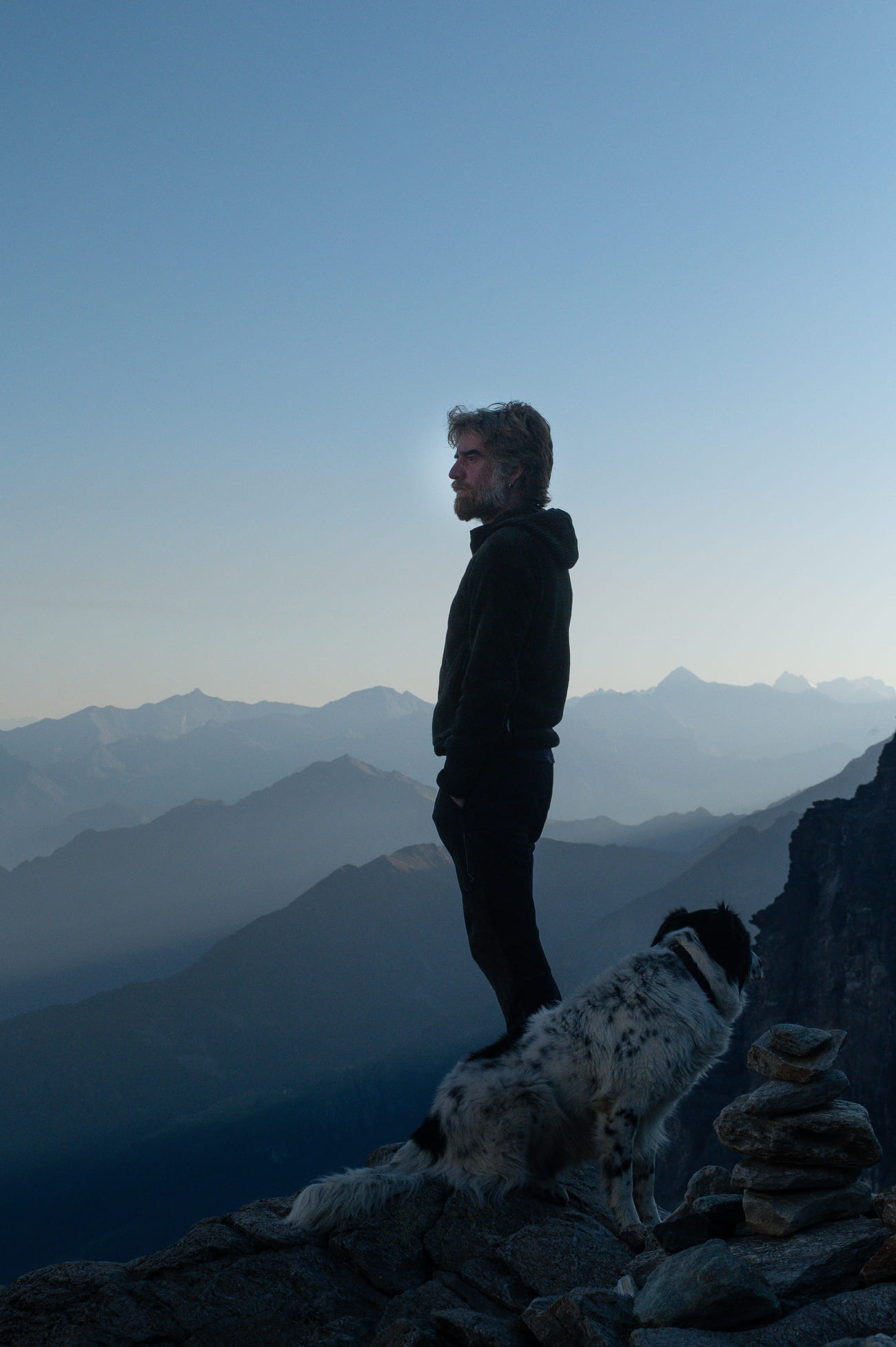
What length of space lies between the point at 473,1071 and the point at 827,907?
337 feet

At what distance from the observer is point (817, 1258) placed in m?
4.02

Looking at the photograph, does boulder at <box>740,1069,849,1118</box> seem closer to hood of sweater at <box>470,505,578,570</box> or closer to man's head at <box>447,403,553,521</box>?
hood of sweater at <box>470,505,578,570</box>

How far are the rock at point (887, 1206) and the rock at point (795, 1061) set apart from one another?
0.67 meters

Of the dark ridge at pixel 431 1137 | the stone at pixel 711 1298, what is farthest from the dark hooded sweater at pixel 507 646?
the stone at pixel 711 1298

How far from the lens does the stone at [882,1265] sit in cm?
364

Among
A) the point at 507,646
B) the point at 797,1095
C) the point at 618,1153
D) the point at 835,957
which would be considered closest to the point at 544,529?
the point at 507,646

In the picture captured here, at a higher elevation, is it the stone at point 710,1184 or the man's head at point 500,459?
the man's head at point 500,459

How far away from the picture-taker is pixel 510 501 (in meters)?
6.93

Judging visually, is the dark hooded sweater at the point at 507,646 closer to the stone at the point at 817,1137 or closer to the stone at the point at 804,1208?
the stone at the point at 817,1137

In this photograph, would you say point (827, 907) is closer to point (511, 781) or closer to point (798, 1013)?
point (798, 1013)

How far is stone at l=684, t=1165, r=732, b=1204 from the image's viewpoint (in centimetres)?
561

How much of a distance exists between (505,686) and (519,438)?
2.12 m

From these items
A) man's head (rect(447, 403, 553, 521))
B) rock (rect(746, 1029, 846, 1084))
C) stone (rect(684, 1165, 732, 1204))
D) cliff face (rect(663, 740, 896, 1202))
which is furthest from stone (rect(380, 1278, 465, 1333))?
cliff face (rect(663, 740, 896, 1202))

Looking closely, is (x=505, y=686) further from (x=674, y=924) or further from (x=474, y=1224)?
(x=474, y=1224)
